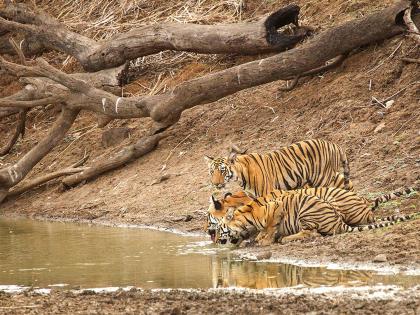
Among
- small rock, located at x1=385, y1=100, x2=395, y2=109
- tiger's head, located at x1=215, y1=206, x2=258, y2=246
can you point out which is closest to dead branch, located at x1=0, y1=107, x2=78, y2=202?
small rock, located at x1=385, y1=100, x2=395, y2=109

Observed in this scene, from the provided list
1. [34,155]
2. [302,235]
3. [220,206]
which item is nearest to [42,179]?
[34,155]

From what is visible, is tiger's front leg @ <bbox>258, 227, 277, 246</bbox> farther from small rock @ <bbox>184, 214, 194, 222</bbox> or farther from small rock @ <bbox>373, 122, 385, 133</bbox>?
small rock @ <bbox>373, 122, 385, 133</bbox>

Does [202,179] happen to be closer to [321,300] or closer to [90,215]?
[90,215]

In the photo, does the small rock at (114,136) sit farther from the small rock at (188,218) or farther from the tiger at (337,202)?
the tiger at (337,202)

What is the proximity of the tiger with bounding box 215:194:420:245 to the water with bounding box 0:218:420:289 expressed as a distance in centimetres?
36

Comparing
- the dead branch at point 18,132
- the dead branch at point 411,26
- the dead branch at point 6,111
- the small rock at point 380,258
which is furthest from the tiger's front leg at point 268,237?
the dead branch at point 6,111

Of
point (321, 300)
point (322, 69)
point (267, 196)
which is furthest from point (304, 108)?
point (321, 300)

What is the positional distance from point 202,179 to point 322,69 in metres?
3.05

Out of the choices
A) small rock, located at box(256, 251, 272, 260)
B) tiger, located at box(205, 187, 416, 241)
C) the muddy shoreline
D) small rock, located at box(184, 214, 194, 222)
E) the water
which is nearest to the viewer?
the water

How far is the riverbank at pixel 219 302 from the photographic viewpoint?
23.9 ft

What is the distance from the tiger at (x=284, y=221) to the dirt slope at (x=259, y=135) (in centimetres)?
86

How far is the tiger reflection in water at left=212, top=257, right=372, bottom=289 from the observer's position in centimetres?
884

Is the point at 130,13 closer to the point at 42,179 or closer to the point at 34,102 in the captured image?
the point at 34,102

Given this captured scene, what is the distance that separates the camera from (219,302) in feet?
25.7
